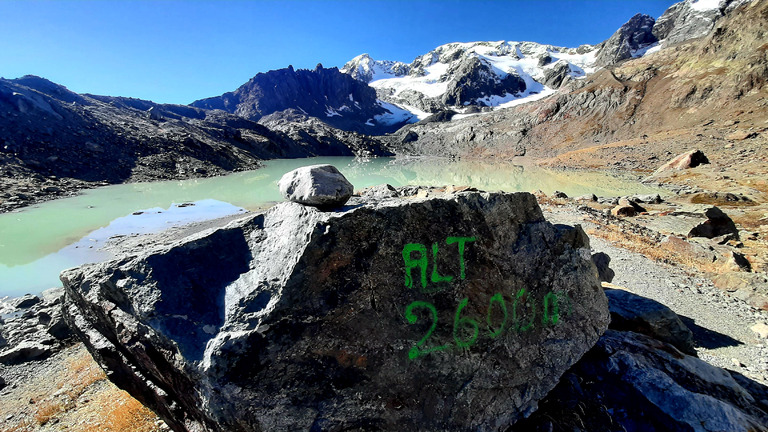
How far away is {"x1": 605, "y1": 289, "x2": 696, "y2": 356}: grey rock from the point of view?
600cm

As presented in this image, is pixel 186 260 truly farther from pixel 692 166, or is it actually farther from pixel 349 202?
pixel 692 166

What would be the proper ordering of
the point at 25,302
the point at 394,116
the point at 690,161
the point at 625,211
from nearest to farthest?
the point at 25,302
the point at 625,211
the point at 690,161
the point at 394,116

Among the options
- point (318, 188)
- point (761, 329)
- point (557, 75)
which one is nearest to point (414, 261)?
point (318, 188)

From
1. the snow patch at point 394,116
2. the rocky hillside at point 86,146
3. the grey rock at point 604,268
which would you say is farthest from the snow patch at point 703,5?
the grey rock at point 604,268

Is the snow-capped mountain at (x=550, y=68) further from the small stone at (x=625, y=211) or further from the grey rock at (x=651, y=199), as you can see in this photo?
the small stone at (x=625, y=211)

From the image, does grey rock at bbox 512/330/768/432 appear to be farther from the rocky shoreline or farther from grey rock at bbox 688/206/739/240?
grey rock at bbox 688/206/739/240

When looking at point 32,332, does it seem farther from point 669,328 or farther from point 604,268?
point 604,268

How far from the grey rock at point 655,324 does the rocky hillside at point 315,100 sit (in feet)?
522

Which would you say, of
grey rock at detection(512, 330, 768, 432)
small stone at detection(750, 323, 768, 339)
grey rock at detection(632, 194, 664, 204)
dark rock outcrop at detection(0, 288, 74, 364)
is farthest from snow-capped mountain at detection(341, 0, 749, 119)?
grey rock at detection(512, 330, 768, 432)

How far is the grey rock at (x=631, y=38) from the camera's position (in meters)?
141

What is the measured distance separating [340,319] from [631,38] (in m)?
195

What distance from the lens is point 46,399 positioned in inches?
260

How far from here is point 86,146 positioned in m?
43.9

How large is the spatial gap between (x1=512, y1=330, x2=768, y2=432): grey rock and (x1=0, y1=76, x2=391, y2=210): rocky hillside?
37548mm
